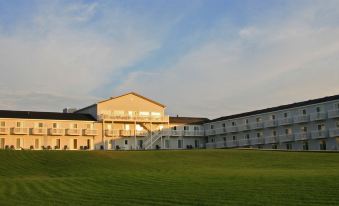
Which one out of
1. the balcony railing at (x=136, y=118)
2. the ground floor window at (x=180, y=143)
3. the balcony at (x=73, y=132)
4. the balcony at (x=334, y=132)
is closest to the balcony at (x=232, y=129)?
the ground floor window at (x=180, y=143)

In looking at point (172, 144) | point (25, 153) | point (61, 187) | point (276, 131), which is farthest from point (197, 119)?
point (61, 187)

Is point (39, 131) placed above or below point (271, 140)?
above

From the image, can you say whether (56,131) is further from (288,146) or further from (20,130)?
(288,146)

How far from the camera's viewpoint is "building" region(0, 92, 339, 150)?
6638 centimetres

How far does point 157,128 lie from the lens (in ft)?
259

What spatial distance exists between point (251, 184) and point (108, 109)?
55.9m

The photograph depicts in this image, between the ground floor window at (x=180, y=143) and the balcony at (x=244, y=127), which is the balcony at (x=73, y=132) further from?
the balcony at (x=244, y=127)

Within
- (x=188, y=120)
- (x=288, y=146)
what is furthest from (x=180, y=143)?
(x=288, y=146)

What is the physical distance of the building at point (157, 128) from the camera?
6638 centimetres

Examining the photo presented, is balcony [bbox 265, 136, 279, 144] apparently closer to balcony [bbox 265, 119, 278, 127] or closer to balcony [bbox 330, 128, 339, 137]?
balcony [bbox 265, 119, 278, 127]

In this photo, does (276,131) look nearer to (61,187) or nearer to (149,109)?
(149,109)

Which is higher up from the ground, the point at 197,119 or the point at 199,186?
the point at 197,119

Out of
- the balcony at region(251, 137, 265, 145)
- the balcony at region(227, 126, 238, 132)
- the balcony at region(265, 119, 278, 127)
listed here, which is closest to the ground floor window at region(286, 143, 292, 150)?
the balcony at region(265, 119, 278, 127)

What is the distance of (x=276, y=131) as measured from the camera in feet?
240
